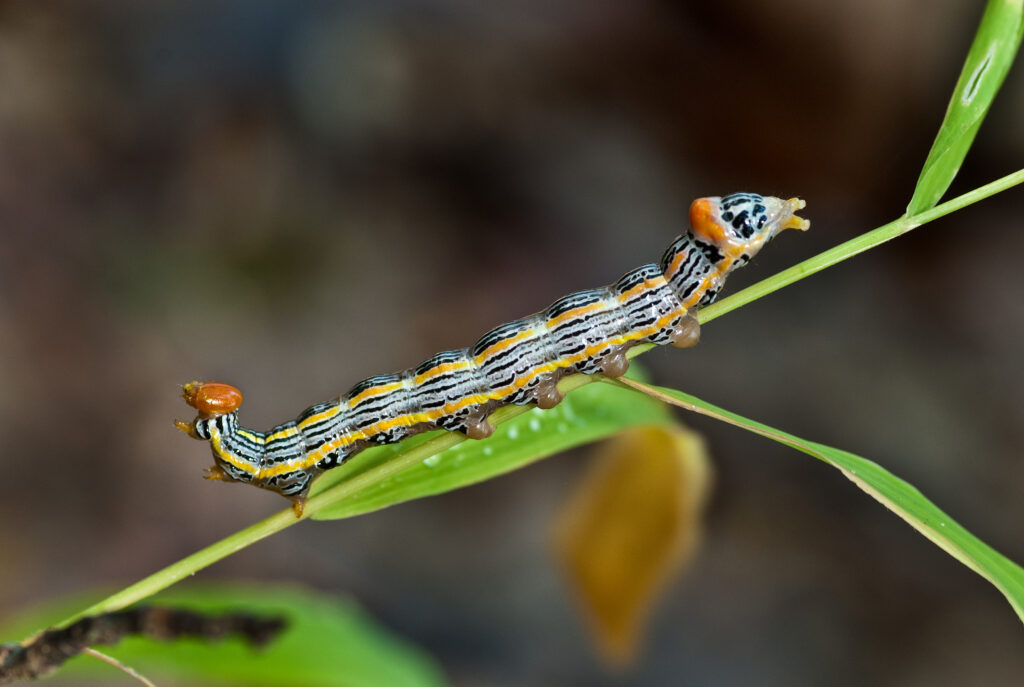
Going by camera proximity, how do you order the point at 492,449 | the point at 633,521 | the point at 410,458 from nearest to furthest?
the point at 410,458 → the point at 492,449 → the point at 633,521

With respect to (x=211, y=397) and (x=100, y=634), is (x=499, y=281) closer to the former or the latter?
(x=211, y=397)

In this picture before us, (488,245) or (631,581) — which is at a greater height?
(488,245)

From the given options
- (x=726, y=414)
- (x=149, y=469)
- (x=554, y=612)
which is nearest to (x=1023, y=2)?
(x=726, y=414)

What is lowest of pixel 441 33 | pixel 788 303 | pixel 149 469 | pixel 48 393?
pixel 788 303

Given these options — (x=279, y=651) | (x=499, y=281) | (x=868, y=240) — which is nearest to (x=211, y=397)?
(x=279, y=651)

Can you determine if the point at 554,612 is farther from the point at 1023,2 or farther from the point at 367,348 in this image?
the point at 1023,2

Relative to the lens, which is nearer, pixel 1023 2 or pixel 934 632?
pixel 1023 2

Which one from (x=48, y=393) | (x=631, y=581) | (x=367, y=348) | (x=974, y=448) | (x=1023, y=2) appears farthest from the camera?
(x=367, y=348)
